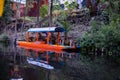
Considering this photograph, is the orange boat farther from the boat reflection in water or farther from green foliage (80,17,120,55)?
the boat reflection in water

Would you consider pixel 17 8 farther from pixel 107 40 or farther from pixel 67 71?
pixel 67 71

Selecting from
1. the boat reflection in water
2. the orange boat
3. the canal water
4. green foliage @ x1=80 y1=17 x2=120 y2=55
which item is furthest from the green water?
the orange boat

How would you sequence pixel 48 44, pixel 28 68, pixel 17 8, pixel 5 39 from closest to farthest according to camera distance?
pixel 28 68, pixel 48 44, pixel 5 39, pixel 17 8

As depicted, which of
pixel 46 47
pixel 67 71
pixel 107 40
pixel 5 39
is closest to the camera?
pixel 67 71

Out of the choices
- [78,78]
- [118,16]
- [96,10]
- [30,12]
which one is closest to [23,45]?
[96,10]

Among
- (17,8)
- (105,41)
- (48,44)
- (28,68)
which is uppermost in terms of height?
(17,8)

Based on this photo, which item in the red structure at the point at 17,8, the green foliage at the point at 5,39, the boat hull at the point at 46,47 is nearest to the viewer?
the boat hull at the point at 46,47

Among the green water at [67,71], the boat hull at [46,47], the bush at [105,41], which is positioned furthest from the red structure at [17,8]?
the green water at [67,71]

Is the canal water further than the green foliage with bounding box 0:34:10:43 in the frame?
No

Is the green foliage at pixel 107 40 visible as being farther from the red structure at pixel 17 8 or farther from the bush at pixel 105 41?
the red structure at pixel 17 8

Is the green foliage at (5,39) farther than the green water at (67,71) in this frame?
Yes

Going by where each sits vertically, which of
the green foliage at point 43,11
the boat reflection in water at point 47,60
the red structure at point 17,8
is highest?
the red structure at point 17,8

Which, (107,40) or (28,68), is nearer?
(28,68)

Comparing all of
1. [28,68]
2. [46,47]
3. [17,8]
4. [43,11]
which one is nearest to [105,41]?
[46,47]
